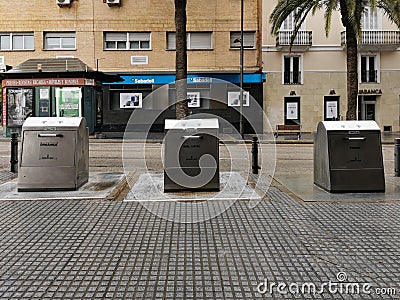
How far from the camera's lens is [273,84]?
33.2 meters

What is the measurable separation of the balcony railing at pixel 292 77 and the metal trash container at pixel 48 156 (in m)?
26.3

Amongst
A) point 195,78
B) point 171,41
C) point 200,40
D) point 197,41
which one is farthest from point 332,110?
point 171,41

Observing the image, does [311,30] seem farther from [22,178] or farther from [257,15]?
[22,178]

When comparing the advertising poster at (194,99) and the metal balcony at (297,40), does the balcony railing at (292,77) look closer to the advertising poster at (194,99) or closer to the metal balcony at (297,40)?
the metal balcony at (297,40)

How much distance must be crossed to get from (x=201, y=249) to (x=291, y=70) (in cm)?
2953

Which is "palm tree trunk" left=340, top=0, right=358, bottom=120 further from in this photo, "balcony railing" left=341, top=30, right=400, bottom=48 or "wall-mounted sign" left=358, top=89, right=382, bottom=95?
"wall-mounted sign" left=358, top=89, right=382, bottom=95

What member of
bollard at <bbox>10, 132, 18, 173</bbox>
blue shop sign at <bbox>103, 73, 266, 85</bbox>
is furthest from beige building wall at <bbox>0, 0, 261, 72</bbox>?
bollard at <bbox>10, 132, 18, 173</bbox>

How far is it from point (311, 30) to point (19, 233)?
99.3 feet

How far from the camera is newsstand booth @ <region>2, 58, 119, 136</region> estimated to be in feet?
85.8

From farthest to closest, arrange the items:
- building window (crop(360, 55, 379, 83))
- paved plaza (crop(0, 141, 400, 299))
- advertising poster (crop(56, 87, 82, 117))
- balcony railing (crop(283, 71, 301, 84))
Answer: building window (crop(360, 55, 379, 83))
balcony railing (crop(283, 71, 301, 84))
advertising poster (crop(56, 87, 82, 117))
paved plaza (crop(0, 141, 400, 299))

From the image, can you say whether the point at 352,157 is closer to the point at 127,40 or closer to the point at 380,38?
the point at 127,40

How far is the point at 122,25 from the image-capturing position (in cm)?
3216

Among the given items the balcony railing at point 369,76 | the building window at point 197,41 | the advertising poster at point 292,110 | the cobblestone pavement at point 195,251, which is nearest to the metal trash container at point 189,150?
the cobblestone pavement at point 195,251

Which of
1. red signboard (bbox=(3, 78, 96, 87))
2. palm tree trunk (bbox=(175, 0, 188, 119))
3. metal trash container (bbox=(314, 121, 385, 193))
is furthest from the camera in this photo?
red signboard (bbox=(3, 78, 96, 87))
